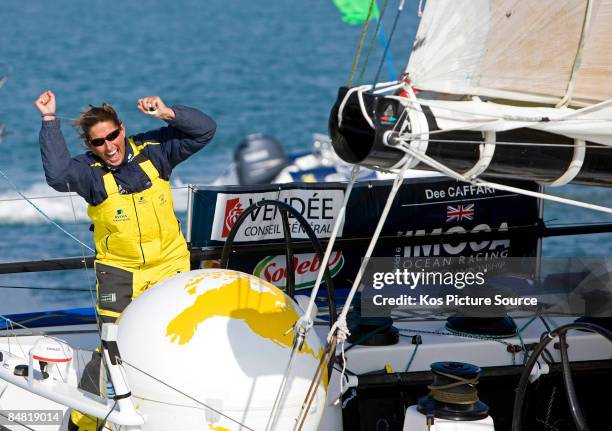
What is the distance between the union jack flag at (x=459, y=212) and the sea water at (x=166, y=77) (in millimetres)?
869

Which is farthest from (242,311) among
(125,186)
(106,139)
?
(106,139)

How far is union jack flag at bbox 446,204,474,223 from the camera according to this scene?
5.87 meters

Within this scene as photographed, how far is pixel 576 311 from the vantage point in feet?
18.3

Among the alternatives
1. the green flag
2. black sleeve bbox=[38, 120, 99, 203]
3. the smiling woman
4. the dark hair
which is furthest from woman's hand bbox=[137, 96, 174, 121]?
the green flag

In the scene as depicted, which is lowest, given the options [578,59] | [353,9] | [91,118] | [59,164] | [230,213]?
[230,213]

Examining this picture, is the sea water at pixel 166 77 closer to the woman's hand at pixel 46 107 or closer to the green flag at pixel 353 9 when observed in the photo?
the woman's hand at pixel 46 107

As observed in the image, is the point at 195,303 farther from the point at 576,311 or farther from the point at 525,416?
the point at 576,311

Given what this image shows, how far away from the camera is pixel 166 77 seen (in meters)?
38.2

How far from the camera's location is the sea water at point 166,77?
15641 millimetres

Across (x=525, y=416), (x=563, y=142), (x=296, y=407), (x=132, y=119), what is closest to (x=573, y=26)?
(x=563, y=142)

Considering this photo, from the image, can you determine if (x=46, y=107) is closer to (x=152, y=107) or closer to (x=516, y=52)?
(x=152, y=107)

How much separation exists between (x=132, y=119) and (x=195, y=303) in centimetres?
2505

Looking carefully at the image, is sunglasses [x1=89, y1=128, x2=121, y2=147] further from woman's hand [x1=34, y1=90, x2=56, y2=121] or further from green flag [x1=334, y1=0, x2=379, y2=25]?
green flag [x1=334, y1=0, x2=379, y2=25]

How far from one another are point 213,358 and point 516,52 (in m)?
1.53
